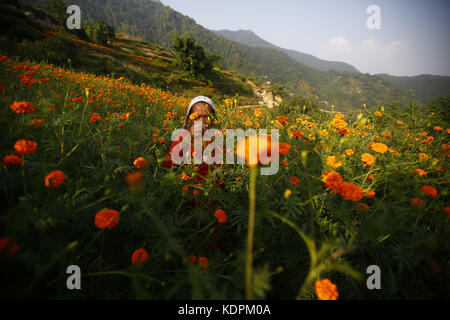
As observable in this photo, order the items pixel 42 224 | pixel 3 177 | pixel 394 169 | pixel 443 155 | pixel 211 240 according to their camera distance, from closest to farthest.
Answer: pixel 42 224
pixel 3 177
pixel 211 240
pixel 394 169
pixel 443 155

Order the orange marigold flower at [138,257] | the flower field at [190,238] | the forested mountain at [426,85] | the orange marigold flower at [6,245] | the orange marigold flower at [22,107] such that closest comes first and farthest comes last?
1. the orange marigold flower at [6,245]
2. the flower field at [190,238]
3. the orange marigold flower at [138,257]
4. the orange marigold flower at [22,107]
5. the forested mountain at [426,85]

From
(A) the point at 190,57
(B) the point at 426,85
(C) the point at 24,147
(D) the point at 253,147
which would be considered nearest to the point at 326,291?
(D) the point at 253,147

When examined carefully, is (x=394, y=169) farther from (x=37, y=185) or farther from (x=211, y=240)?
(x=37, y=185)

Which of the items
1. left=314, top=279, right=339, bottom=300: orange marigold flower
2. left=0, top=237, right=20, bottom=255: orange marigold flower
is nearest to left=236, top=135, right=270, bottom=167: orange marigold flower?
left=314, top=279, right=339, bottom=300: orange marigold flower

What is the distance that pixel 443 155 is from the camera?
78.7 inches

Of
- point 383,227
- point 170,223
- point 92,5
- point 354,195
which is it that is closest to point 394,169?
point 354,195

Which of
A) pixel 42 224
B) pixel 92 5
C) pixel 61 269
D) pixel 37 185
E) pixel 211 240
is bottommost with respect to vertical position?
pixel 211 240

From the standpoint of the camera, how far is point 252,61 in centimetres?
9744

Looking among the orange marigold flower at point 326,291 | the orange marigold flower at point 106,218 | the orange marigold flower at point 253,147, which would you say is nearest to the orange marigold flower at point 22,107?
the orange marigold flower at point 106,218

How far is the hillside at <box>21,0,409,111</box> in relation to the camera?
8306 centimetres

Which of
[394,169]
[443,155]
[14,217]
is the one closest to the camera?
[14,217]

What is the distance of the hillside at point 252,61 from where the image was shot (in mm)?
83062

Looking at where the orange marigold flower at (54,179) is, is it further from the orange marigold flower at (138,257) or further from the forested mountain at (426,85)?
the forested mountain at (426,85)

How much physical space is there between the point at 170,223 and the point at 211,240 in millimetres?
334
